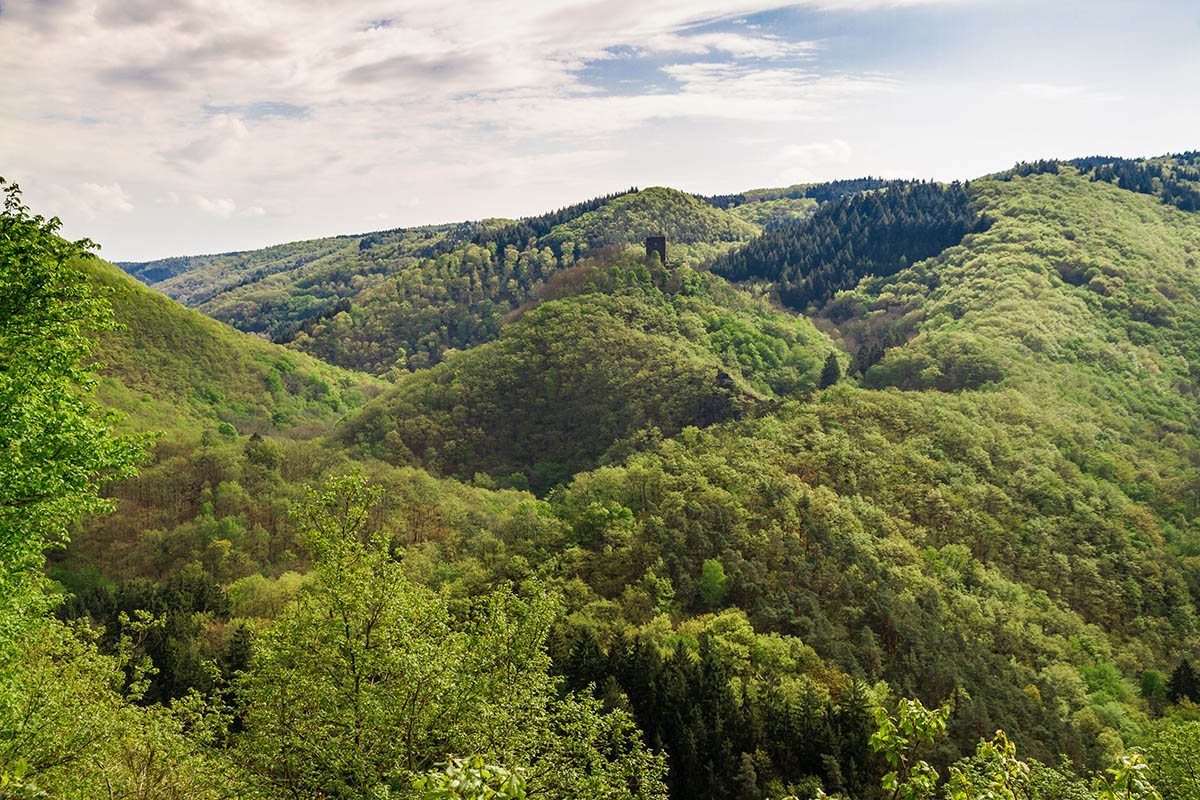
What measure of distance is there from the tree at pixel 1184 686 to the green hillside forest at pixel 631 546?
1.18ft

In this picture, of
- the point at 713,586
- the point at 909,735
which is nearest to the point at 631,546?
the point at 713,586

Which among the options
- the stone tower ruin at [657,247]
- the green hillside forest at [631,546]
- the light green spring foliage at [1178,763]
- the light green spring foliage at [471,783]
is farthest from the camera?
the stone tower ruin at [657,247]

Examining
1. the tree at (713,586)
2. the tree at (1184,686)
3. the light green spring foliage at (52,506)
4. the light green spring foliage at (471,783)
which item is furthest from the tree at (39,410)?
the tree at (1184,686)

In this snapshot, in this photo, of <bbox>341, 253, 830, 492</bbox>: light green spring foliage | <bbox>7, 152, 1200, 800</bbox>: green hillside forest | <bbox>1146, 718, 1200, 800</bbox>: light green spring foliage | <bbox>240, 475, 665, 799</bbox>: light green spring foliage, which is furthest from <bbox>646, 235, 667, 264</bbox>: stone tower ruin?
<bbox>240, 475, 665, 799</bbox>: light green spring foliage

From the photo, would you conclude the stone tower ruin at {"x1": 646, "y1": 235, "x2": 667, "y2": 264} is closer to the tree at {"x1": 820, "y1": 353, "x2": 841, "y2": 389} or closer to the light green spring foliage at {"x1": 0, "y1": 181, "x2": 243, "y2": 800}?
the tree at {"x1": 820, "y1": 353, "x2": 841, "y2": 389}

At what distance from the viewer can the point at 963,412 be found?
10350 cm

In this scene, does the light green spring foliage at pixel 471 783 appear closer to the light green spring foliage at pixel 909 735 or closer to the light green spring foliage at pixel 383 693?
the light green spring foliage at pixel 909 735

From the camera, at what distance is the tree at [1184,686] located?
2365 inches

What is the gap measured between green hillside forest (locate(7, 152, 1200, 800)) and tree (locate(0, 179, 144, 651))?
0.42 feet

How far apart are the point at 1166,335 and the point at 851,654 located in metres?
139

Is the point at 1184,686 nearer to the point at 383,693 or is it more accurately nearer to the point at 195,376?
the point at 383,693

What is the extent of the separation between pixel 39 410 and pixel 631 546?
47695 millimetres

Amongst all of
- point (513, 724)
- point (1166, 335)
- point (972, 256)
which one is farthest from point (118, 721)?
point (972, 256)

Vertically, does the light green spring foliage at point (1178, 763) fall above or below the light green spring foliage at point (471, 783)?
below
